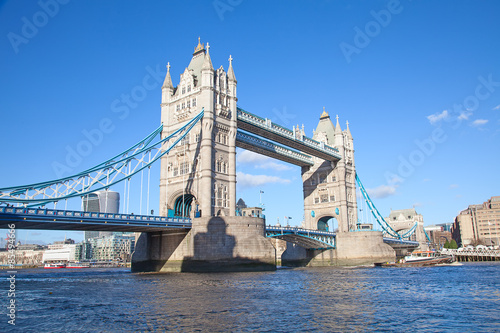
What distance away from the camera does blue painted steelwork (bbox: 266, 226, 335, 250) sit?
198ft

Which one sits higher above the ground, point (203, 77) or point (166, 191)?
point (203, 77)

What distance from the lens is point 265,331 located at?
1429 centimetres

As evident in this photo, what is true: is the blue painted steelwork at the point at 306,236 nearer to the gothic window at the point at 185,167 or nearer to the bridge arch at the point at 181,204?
the bridge arch at the point at 181,204

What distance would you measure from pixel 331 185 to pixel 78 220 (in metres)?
52.3

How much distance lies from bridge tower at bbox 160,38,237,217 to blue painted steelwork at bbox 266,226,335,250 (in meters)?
9.95

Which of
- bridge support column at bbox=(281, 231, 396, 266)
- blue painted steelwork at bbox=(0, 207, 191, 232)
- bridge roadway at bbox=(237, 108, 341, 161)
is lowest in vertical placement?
bridge support column at bbox=(281, 231, 396, 266)

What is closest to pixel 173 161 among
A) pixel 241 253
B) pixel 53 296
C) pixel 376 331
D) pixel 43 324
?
pixel 241 253

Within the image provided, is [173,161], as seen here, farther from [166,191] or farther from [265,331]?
[265,331]

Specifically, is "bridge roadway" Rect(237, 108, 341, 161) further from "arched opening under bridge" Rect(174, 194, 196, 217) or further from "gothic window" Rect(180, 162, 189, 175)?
"arched opening under bridge" Rect(174, 194, 196, 217)

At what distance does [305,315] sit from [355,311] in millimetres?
2562

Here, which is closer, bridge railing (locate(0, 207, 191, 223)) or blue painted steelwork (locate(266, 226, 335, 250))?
bridge railing (locate(0, 207, 191, 223))

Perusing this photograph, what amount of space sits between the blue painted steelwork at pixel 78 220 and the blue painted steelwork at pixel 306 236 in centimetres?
1689

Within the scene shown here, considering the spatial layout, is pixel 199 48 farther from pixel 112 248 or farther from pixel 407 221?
pixel 112 248

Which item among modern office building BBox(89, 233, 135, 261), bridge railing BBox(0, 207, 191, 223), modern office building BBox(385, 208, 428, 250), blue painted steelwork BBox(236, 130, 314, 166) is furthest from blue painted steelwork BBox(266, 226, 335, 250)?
modern office building BBox(89, 233, 135, 261)
